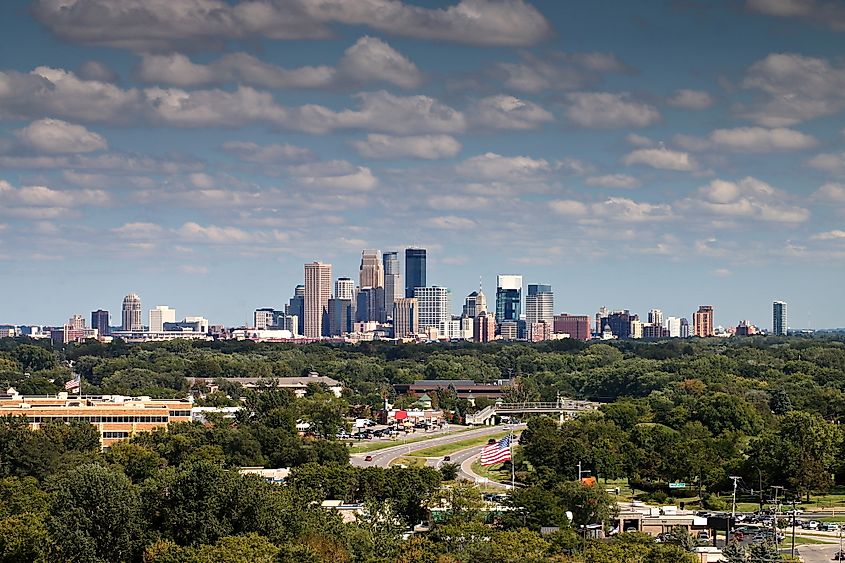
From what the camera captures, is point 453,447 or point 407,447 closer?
point 407,447

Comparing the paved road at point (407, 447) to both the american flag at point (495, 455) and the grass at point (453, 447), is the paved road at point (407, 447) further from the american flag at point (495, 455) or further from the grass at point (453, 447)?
the american flag at point (495, 455)

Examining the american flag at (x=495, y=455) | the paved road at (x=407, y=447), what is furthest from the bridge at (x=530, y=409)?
the american flag at (x=495, y=455)

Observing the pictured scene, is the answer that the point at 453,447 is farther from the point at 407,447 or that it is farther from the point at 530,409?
the point at 530,409

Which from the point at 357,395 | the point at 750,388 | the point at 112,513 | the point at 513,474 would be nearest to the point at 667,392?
the point at 750,388

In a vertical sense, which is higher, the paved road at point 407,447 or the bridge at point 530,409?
the bridge at point 530,409

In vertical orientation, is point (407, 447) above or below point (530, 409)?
below

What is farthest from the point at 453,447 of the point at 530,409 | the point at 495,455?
the point at 495,455

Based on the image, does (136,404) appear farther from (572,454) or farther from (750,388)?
(750,388)
